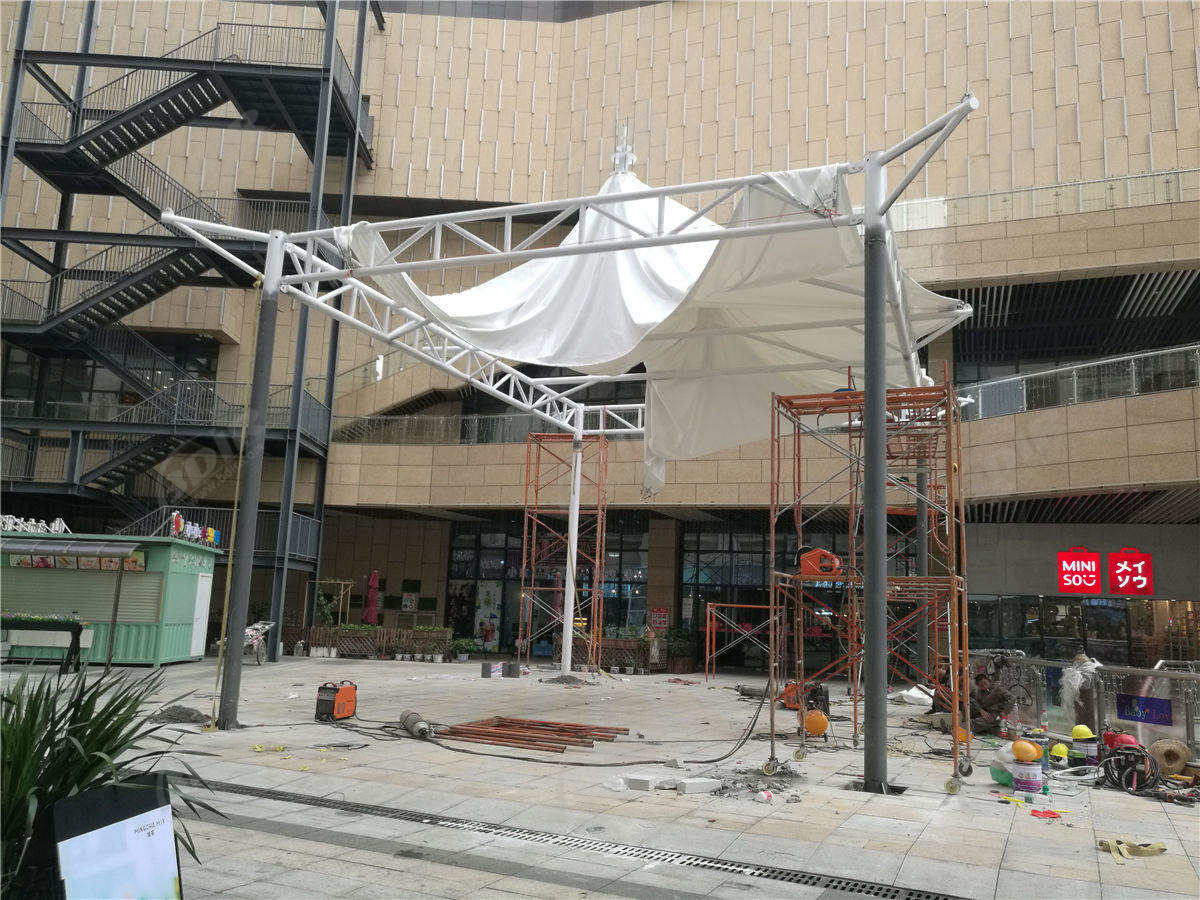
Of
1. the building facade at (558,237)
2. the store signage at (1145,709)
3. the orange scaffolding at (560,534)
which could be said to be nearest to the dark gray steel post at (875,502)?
the store signage at (1145,709)

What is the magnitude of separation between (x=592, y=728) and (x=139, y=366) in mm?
24681

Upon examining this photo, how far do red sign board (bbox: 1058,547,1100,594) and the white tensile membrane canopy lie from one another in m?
12.2

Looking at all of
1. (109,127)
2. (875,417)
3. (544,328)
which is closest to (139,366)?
(109,127)

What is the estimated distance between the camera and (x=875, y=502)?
9.76m

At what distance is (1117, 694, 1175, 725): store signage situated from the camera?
10.9m

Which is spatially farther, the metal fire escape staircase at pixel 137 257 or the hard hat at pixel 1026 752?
the metal fire escape staircase at pixel 137 257

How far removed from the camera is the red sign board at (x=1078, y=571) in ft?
79.7

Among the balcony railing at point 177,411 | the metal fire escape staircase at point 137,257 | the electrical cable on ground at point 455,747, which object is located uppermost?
the metal fire escape staircase at point 137,257

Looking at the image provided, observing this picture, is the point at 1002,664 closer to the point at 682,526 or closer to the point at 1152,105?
the point at 682,526

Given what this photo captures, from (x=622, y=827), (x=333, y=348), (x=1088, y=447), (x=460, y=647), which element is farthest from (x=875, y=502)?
(x=333, y=348)

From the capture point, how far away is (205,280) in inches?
1180

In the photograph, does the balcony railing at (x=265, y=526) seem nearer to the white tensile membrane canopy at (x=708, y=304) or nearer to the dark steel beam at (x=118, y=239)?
the dark steel beam at (x=118, y=239)

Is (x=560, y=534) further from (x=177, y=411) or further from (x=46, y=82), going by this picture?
(x=46, y=82)

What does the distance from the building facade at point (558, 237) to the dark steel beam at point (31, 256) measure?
14 cm
